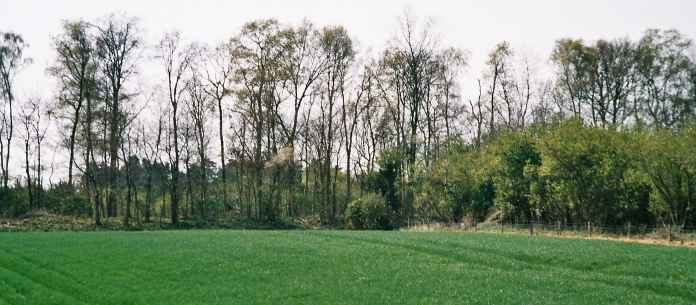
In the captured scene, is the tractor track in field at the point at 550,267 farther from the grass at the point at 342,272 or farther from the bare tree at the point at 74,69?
the bare tree at the point at 74,69

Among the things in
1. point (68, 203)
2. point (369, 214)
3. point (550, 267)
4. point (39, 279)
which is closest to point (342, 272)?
point (550, 267)

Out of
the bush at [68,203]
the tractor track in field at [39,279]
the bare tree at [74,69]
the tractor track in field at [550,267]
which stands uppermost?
the bare tree at [74,69]

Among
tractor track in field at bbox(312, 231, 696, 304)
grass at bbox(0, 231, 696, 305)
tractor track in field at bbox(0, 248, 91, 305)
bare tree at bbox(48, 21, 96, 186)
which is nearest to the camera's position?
grass at bbox(0, 231, 696, 305)

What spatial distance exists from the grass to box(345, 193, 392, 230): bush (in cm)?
2579

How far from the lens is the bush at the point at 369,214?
2511 inches

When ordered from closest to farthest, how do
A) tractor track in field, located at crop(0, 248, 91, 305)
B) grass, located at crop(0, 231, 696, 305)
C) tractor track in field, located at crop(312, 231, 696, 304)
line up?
1. grass, located at crop(0, 231, 696, 305)
2. tractor track in field, located at crop(312, 231, 696, 304)
3. tractor track in field, located at crop(0, 248, 91, 305)

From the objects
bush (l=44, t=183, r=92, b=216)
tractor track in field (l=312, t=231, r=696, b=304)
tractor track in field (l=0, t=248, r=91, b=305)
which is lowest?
tractor track in field (l=312, t=231, r=696, b=304)

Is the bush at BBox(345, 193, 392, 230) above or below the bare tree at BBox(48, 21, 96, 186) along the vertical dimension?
below

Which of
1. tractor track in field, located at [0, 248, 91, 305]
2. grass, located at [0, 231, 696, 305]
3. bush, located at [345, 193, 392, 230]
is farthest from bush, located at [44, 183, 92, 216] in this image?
tractor track in field, located at [0, 248, 91, 305]

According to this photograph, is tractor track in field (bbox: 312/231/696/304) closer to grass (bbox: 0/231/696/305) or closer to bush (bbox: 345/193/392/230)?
Answer: grass (bbox: 0/231/696/305)

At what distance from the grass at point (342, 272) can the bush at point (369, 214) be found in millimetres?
25789

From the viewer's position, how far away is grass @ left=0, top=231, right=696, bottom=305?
20812mm

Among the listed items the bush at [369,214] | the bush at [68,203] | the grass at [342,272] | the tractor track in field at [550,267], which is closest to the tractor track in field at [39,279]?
the grass at [342,272]

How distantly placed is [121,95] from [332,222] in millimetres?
25407
